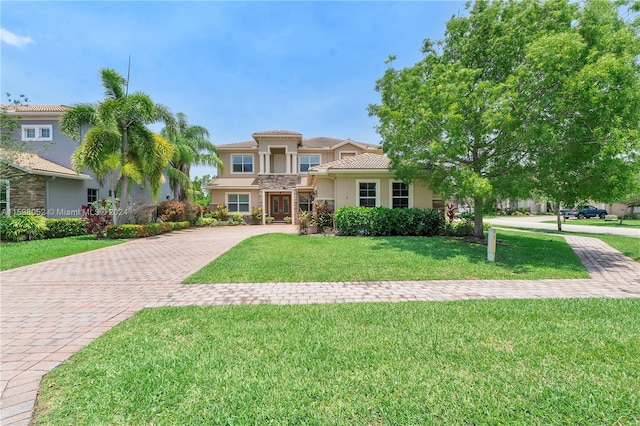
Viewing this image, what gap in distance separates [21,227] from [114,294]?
40.1 feet

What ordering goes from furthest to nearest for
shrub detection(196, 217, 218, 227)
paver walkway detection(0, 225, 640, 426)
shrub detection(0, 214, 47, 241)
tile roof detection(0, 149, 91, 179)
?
shrub detection(196, 217, 218, 227) → tile roof detection(0, 149, 91, 179) → shrub detection(0, 214, 47, 241) → paver walkway detection(0, 225, 640, 426)

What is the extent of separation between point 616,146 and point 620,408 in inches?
317

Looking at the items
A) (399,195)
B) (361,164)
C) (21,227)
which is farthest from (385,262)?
(21,227)

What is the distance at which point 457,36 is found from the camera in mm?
11047

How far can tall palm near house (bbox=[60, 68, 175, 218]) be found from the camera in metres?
13.7

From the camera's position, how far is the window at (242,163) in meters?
26.1

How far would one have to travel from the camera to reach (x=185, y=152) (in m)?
20.5

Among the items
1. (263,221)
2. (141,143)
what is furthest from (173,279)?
(263,221)

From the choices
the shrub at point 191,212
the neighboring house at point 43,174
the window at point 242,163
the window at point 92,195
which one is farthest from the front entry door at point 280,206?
the window at point 92,195

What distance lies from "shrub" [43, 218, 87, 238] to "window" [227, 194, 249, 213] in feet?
35.3

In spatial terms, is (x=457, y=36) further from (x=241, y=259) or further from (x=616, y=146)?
(x=241, y=259)

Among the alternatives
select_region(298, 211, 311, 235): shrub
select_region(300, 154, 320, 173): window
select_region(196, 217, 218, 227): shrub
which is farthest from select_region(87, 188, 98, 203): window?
select_region(300, 154, 320, 173): window

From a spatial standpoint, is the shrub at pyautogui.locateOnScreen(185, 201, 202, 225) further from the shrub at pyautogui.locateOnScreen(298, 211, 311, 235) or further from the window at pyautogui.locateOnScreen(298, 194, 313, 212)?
the shrub at pyautogui.locateOnScreen(298, 211, 311, 235)

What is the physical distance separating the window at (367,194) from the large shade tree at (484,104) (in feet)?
13.8
